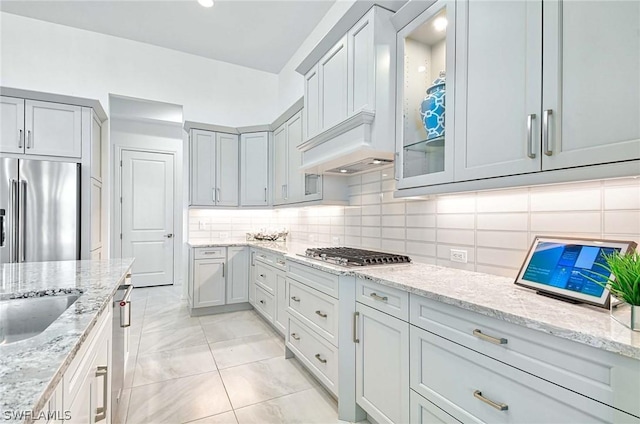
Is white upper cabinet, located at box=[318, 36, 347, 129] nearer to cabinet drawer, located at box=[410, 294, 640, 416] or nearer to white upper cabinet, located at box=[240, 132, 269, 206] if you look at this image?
cabinet drawer, located at box=[410, 294, 640, 416]

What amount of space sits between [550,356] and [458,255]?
98cm

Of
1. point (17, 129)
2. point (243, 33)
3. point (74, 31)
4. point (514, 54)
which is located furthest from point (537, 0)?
point (74, 31)

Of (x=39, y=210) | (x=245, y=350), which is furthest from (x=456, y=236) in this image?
(x=39, y=210)

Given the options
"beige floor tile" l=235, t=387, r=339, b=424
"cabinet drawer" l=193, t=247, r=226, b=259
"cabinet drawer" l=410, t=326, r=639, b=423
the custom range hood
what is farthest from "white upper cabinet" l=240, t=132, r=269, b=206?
"cabinet drawer" l=410, t=326, r=639, b=423

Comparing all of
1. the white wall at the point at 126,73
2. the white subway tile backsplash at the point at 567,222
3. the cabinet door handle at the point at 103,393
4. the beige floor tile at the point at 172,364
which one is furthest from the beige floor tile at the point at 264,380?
the white wall at the point at 126,73

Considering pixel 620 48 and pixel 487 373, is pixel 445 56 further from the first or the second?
pixel 487 373

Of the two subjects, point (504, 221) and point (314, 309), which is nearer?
point (504, 221)

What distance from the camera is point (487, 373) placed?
1.11 m

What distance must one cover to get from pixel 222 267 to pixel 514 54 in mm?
3501

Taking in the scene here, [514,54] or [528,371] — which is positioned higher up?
[514,54]

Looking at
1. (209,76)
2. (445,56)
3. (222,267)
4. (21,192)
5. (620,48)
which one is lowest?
(222,267)

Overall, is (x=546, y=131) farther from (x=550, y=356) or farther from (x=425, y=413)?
(x=425, y=413)

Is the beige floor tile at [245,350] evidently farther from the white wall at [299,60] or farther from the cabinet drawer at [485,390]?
the white wall at [299,60]

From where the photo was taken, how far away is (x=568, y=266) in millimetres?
1214
